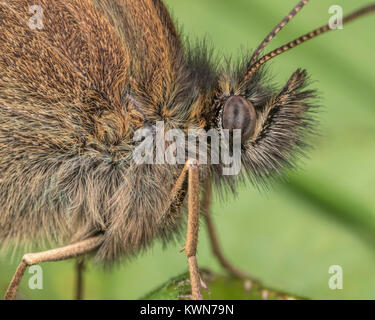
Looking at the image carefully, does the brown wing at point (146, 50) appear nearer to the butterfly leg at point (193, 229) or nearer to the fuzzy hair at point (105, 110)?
the fuzzy hair at point (105, 110)

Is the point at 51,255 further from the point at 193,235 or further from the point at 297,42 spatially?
the point at 297,42

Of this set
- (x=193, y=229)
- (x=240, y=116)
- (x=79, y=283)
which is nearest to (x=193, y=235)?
(x=193, y=229)

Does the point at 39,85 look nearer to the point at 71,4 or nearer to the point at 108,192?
the point at 71,4

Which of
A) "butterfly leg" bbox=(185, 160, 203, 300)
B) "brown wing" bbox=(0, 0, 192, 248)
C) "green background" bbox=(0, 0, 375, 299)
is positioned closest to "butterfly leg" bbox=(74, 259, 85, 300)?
"green background" bbox=(0, 0, 375, 299)

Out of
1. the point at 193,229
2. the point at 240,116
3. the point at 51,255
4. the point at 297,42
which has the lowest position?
the point at 51,255

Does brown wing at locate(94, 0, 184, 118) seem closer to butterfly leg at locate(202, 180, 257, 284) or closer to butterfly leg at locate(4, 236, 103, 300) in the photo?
butterfly leg at locate(4, 236, 103, 300)

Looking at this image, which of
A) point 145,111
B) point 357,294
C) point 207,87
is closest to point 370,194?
point 357,294

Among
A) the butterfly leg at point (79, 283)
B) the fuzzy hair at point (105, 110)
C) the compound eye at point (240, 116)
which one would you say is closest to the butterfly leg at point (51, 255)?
the fuzzy hair at point (105, 110)
